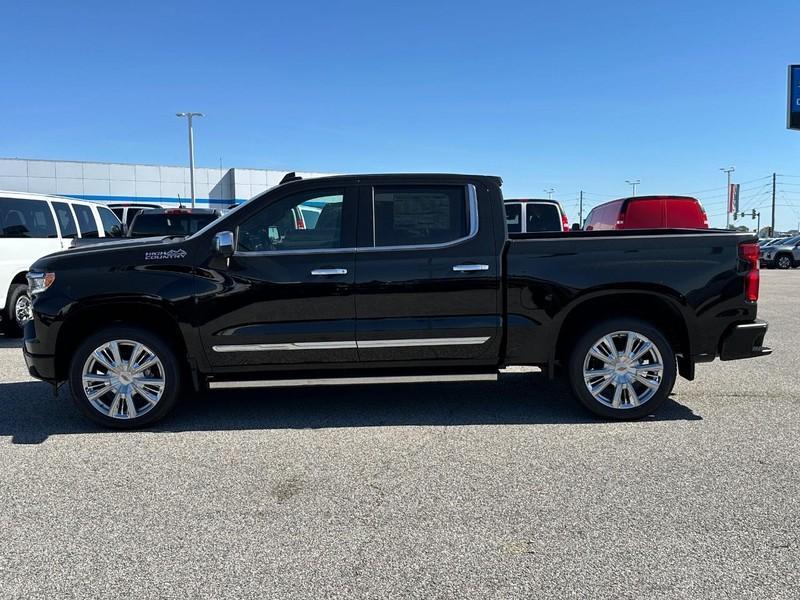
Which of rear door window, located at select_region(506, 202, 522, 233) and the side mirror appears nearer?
the side mirror

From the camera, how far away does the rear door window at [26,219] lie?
29.7 feet

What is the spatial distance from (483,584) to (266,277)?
2905mm

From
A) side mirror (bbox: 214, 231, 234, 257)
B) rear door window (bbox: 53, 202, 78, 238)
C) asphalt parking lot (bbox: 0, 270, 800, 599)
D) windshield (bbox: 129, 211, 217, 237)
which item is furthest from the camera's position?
windshield (bbox: 129, 211, 217, 237)

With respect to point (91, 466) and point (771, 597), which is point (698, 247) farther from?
point (91, 466)

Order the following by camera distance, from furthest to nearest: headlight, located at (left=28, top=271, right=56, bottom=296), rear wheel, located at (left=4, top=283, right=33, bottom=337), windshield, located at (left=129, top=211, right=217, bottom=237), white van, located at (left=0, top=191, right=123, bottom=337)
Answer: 1. windshield, located at (left=129, top=211, right=217, bottom=237)
2. rear wheel, located at (left=4, top=283, right=33, bottom=337)
3. white van, located at (left=0, top=191, right=123, bottom=337)
4. headlight, located at (left=28, top=271, right=56, bottom=296)

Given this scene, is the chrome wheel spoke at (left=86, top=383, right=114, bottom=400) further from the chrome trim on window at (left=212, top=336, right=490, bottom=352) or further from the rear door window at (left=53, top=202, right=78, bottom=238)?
the rear door window at (left=53, top=202, right=78, bottom=238)

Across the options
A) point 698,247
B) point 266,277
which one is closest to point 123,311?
point 266,277

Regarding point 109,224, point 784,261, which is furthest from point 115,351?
point 784,261

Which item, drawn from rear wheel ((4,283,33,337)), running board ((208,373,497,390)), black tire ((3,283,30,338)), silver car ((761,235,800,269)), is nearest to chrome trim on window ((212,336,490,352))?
running board ((208,373,497,390))

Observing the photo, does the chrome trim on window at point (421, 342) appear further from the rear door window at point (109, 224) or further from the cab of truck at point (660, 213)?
the cab of truck at point (660, 213)

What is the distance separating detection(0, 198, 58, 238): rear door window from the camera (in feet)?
29.7

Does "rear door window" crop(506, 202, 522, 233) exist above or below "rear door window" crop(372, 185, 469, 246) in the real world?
above

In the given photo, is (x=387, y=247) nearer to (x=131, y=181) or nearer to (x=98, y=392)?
(x=98, y=392)

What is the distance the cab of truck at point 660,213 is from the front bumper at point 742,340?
754 cm
